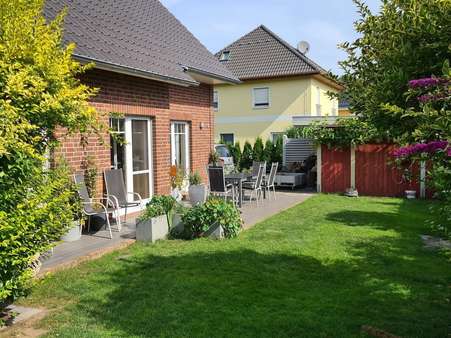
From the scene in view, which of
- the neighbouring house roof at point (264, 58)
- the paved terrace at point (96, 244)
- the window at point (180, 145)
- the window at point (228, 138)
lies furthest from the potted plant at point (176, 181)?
the window at point (228, 138)

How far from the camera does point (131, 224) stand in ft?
28.9

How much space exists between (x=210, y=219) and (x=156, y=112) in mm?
3724

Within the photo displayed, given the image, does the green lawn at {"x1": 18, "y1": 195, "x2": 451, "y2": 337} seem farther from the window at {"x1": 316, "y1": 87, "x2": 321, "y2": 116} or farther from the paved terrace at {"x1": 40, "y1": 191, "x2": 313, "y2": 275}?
the window at {"x1": 316, "y1": 87, "x2": 321, "y2": 116}

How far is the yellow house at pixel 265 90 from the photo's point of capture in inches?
1064

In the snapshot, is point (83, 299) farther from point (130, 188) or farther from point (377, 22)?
point (130, 188)

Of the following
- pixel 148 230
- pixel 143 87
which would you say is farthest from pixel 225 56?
pixel 148 230

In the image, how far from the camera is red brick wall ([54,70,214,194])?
8438 mm

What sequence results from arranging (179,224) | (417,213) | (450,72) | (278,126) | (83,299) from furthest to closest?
(278,126) < (417,213) < (179,224) < (83,299) < (450,72)

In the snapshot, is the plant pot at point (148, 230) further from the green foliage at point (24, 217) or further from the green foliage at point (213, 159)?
the green foliage at point (213, 159)

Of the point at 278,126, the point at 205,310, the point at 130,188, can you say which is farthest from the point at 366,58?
the point at 278,126

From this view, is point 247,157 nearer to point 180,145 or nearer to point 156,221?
point 180,145

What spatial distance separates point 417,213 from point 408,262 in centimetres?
489

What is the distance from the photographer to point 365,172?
1419 cm

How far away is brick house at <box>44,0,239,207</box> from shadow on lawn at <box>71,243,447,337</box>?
107 inches
